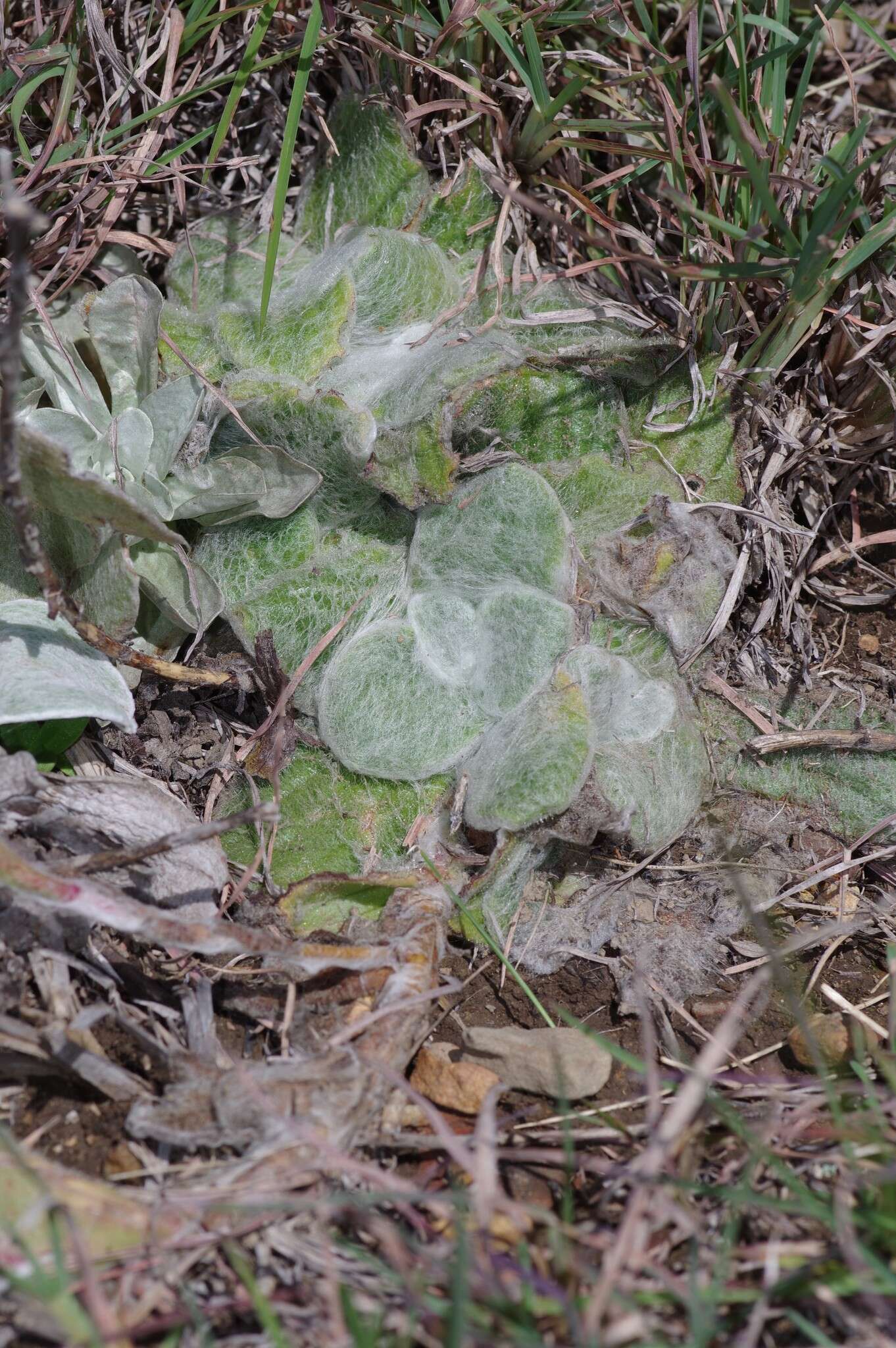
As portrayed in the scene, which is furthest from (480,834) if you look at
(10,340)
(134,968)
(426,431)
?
(10,340)

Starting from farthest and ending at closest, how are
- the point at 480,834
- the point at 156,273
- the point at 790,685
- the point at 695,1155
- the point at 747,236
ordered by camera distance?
the point at 156,273, the point at 790,685, the point at 480,834, the point at 747,236, the point at 695,1155

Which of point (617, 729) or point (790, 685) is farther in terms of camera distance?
point (790, 685)

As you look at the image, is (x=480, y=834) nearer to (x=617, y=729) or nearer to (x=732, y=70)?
(x=617, y=729)

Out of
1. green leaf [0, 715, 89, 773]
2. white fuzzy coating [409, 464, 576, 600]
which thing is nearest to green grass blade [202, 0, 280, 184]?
white fuzzy coating [409, 464, 576, 600]

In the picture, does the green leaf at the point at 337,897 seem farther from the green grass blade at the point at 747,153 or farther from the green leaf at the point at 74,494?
the green grass blade at the point at 747,153

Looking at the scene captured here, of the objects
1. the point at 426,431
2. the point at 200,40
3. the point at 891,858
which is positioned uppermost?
the point at 200,40

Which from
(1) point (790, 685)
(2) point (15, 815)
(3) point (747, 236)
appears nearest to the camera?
(2) point (15, 815)

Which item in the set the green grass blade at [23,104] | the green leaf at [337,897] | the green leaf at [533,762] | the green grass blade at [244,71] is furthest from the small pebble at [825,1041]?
the green grass blade at [23,104]

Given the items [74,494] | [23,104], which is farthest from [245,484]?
[23,104]
